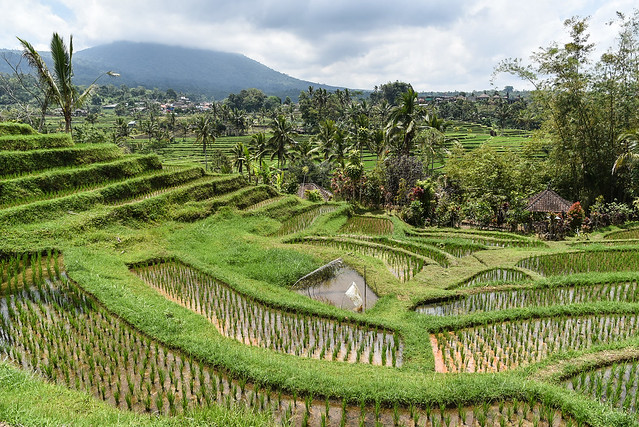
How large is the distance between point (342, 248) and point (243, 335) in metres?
8.00

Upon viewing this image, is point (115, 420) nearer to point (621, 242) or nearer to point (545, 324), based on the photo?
point (545, 324)

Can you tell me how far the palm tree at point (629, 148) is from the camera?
62.7ft

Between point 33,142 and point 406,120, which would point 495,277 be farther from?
point 33,142

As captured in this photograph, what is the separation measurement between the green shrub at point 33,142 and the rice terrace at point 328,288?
7 centimetres

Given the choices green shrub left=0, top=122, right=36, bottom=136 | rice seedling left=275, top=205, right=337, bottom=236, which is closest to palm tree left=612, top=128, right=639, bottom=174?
rice seedling left=275, top=205, right=337, bottom=236

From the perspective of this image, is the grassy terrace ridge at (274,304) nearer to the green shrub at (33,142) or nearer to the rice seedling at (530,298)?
the rice seedling at (530,298)

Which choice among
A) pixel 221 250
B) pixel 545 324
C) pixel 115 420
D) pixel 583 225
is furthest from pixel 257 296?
pixel 583 225

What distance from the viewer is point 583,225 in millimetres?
19406

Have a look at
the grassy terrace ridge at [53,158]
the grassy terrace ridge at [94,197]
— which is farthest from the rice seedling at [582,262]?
the grassy terrace ridge at [53,158]

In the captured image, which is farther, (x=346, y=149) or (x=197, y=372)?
(x=346, y=149)

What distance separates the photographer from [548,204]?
63.2 ft

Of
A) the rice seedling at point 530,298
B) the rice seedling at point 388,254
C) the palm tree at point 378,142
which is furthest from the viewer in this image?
the palm tree at point 378,142

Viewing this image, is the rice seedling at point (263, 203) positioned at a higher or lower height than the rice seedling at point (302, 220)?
higher

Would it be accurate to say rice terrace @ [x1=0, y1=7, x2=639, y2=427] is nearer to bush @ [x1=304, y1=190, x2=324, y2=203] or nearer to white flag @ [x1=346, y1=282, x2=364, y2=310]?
white flag @ [x1=346, y1=282, x2=364, y2=310]
